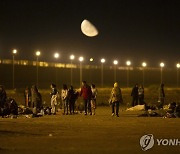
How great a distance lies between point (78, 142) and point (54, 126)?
4935 millimetres

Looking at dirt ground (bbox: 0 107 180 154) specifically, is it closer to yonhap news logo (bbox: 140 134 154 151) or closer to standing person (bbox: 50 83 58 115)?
yonhap news logo (bbox: 140 134 154 151)

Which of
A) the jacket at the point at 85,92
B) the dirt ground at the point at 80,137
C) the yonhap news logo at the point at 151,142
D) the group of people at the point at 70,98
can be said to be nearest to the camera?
the dirt ground at the point at 80,137

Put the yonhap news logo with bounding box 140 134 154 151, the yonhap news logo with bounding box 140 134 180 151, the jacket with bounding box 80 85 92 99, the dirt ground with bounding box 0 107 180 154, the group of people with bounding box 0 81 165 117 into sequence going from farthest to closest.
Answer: the jacket with bounding box 80 85 92 99
the group of people with bounding box 0 81 165 117
the yonhap news logo with bounding box 140 134 180 151
the yonhap news logo with bounding box 140 134 154 151
the dirt ground with bounding box 0 107 180 154

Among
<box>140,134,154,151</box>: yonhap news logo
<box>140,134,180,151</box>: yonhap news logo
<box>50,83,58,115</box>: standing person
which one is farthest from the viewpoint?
<box>50,83,58,115</box>: standing person

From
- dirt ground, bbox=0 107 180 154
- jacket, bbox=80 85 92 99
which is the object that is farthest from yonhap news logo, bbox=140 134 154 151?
jacket, bbox=80 85 92 99

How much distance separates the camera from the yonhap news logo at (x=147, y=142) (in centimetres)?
1263

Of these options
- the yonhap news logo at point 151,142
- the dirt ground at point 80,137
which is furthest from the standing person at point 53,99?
the yonhap news logo at point 151,142

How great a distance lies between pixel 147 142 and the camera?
13.6 m

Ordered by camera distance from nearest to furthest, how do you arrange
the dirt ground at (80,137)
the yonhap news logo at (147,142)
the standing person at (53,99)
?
1. the dirt ground at (80,137)
2. the yonhap news logo at (147,142)
3. the standing person at (53,99)

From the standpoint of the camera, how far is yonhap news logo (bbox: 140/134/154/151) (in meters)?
12.6

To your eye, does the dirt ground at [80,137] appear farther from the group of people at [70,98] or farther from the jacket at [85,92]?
the jacket at [85,92]

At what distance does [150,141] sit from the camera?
1376 centimetres

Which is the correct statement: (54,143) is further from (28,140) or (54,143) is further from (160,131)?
(160,131)

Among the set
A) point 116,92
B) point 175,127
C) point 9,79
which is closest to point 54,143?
point 175,127
